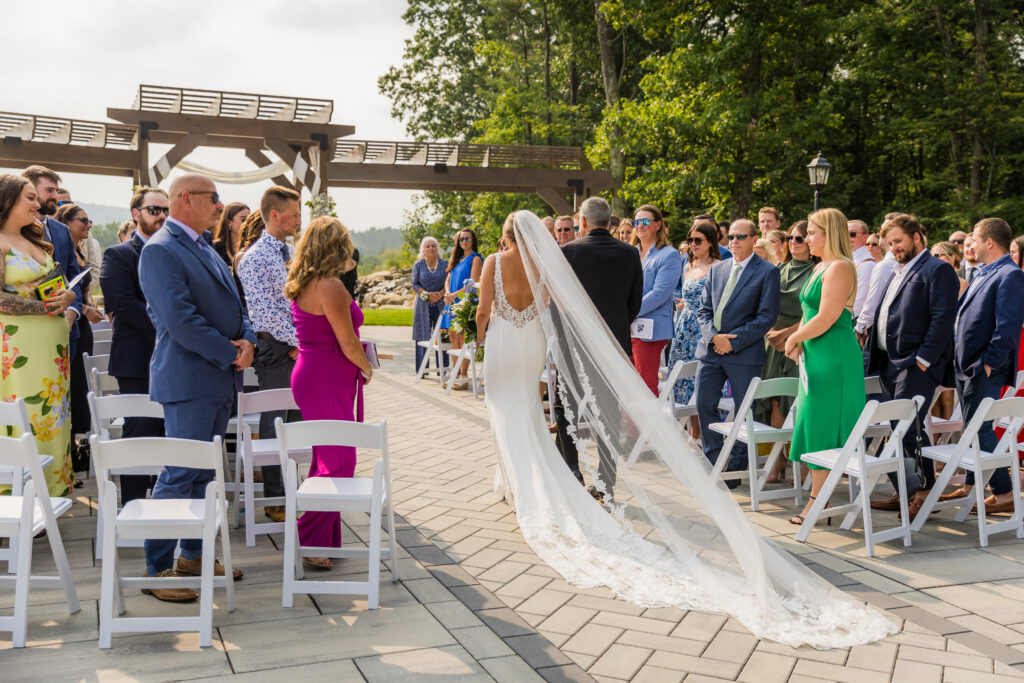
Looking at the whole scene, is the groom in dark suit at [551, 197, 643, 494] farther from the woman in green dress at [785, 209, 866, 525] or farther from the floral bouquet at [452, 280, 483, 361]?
the floral bouquet at [452, 280, 483, 361]

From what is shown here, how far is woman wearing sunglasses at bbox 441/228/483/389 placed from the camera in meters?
10.4

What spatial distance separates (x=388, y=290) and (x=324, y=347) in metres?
32.9

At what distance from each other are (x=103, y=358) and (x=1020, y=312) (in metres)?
6.64

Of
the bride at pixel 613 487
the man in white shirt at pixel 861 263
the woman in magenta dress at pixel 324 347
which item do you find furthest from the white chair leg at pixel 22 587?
the man in white shirt at pixel 861 263

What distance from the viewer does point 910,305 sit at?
18.7 feet

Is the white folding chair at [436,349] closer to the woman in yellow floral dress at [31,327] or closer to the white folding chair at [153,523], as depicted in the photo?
the woman in yellow floral dress at [31,327]

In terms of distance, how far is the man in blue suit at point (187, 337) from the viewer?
13.0 feet

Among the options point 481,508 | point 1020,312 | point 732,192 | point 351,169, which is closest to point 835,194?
point 732,192

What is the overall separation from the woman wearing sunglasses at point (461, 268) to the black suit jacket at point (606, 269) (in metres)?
4.55

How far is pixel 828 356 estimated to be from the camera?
5387 millimetres

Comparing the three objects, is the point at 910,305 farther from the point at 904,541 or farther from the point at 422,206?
the point at 422,206

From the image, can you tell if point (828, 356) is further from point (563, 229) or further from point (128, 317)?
point (128, 317)

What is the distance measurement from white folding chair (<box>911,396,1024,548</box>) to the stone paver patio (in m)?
0.11

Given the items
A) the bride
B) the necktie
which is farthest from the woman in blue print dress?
the bride
